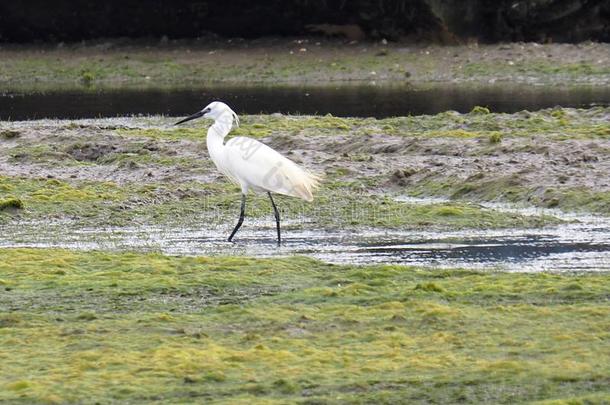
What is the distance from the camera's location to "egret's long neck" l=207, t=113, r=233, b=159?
1380cm

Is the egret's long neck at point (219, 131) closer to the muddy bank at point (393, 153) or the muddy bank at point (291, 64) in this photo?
the muddy bank at point (393, 153)

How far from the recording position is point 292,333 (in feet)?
27.5

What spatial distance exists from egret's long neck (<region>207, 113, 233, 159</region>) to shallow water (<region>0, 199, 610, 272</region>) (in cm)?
89

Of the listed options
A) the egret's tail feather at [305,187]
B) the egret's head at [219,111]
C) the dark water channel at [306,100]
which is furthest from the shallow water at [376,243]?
the dark water channel at [306,100]

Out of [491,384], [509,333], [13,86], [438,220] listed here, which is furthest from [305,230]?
[13,86]

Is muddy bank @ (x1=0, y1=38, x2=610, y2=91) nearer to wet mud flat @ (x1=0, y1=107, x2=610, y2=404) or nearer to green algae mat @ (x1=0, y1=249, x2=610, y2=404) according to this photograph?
wet mud flat @ (x1=0, y1=107, x2=610, y2=404)

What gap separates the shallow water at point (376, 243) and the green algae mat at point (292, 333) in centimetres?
79

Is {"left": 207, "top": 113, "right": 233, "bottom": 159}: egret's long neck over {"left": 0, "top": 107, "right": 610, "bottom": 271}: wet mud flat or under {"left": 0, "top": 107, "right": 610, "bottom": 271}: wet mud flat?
over

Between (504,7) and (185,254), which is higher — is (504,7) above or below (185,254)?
above

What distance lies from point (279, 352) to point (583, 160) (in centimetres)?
872

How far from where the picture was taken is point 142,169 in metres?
17.0

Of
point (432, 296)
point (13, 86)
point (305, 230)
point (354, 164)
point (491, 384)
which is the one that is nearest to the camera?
point (491, 384)

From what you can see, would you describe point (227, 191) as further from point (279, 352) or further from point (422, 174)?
point (279, 352)

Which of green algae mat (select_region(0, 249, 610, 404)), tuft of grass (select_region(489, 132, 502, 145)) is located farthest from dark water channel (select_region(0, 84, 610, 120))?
green algae mat (select_region(0, 249, 610, 404))
